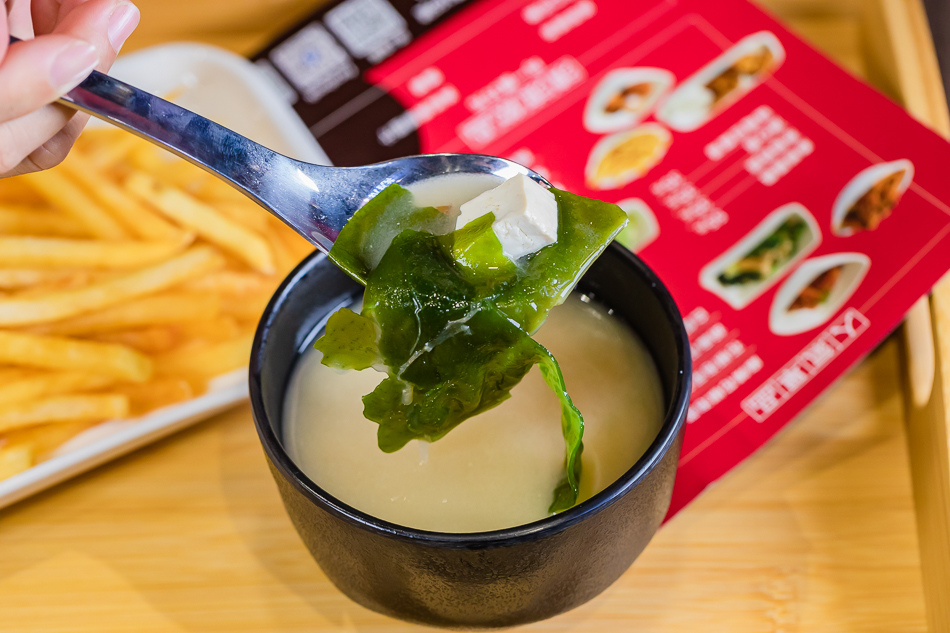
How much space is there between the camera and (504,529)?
773mm

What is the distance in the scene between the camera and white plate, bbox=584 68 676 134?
5.14 feet

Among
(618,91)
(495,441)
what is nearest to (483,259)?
(495,441)

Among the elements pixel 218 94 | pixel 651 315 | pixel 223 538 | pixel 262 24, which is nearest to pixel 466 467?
pixel 651 315

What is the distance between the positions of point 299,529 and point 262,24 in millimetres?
1306

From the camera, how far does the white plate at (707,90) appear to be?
1.56 meters

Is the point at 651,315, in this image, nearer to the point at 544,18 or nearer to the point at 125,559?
the point at 125,559

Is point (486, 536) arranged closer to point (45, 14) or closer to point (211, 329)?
point (211, 329)

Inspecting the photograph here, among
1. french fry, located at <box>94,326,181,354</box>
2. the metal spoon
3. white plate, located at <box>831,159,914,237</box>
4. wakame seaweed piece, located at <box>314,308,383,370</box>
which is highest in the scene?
the metal spoon

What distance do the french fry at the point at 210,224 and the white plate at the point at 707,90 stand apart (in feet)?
2.61

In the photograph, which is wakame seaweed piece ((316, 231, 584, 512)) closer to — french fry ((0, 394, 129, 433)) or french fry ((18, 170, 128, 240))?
french fry ((0, 394, 129, 433))

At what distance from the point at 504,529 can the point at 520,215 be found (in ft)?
0.99

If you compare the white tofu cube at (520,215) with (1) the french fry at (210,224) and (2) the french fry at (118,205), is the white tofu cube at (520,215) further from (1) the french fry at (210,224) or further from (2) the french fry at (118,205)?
(2) the french fry at (118,205)

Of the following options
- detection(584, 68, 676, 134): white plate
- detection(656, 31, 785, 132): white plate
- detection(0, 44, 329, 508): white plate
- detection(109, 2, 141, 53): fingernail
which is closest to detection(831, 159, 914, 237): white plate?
detection(656, 31, 785, 132): white plate

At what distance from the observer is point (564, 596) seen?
2.87 ft
